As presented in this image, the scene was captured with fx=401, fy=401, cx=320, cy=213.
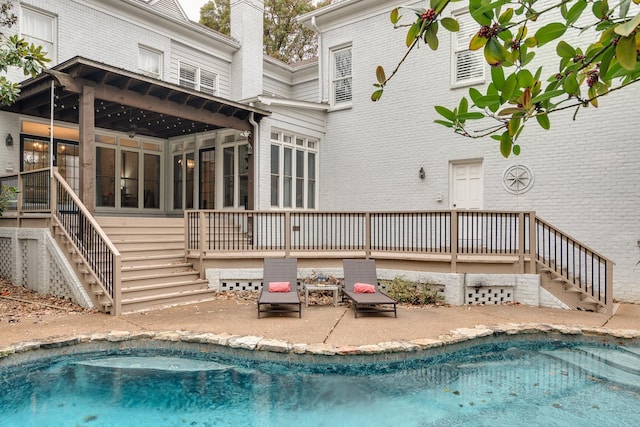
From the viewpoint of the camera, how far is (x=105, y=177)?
453 inches

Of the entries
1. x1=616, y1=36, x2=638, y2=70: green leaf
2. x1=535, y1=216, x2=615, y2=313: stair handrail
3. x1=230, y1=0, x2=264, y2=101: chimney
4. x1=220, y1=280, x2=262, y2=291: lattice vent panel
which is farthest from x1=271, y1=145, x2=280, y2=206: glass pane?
x1=616, y1=36, x2=638, y2=70: green leaf

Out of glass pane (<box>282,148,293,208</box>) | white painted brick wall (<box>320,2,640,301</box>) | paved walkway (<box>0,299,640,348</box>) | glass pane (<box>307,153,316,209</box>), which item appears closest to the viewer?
paved walkway (<box>0,299,640,348</box>)

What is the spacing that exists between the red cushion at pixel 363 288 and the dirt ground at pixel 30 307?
4.55 m

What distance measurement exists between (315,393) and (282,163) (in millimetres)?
7237

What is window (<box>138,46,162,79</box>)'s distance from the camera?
37.2 ft

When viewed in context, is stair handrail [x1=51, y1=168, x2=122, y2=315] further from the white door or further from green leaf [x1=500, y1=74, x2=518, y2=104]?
the white door

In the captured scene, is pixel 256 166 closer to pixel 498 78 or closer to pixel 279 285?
pixel 279 285

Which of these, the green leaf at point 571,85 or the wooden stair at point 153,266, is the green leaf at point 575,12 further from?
the wooden stair at point 153,266

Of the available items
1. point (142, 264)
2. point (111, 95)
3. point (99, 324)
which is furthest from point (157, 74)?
point (99, 324)

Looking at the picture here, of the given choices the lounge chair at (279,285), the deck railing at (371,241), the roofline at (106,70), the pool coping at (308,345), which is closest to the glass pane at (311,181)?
the deck railing at (371,241)

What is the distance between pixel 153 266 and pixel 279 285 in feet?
8.50

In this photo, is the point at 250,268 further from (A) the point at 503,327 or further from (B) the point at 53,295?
(A) the point at 503,327

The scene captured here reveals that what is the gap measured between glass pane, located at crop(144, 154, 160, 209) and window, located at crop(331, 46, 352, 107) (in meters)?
5.90

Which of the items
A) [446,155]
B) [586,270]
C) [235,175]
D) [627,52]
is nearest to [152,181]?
[235,175]
